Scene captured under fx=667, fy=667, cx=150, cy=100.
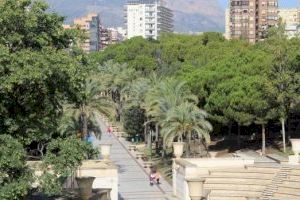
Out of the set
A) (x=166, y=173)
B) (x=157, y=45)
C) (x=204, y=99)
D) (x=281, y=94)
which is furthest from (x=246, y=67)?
(x=157, y=45)

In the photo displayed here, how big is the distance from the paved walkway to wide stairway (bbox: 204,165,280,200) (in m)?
3.93

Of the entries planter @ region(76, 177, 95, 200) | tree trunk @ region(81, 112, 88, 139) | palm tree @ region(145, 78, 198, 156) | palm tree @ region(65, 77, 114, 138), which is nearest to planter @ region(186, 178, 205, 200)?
planter @ region(76, 177, 95, 200)

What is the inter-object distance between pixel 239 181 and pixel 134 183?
397 inches

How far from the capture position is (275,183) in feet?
112

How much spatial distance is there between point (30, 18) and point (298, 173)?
19579 mm

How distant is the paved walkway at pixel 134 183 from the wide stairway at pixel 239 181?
3.93 meters

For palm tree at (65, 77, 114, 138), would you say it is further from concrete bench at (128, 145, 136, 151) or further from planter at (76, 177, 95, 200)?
planter at (76, 177, 95, 200)

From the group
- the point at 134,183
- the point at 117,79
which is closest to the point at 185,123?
the point at 134,183

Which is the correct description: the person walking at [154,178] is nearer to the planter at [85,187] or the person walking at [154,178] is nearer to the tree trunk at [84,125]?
the tree trunk at [84,125]

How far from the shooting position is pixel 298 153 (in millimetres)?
37125

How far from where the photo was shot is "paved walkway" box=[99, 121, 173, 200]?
130ft

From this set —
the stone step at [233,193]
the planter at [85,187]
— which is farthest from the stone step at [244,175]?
the planter at [85,187]

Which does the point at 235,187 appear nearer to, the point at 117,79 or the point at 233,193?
the point at 233,193

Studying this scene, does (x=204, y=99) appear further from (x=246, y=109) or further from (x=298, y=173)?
(x=298, y=173)
